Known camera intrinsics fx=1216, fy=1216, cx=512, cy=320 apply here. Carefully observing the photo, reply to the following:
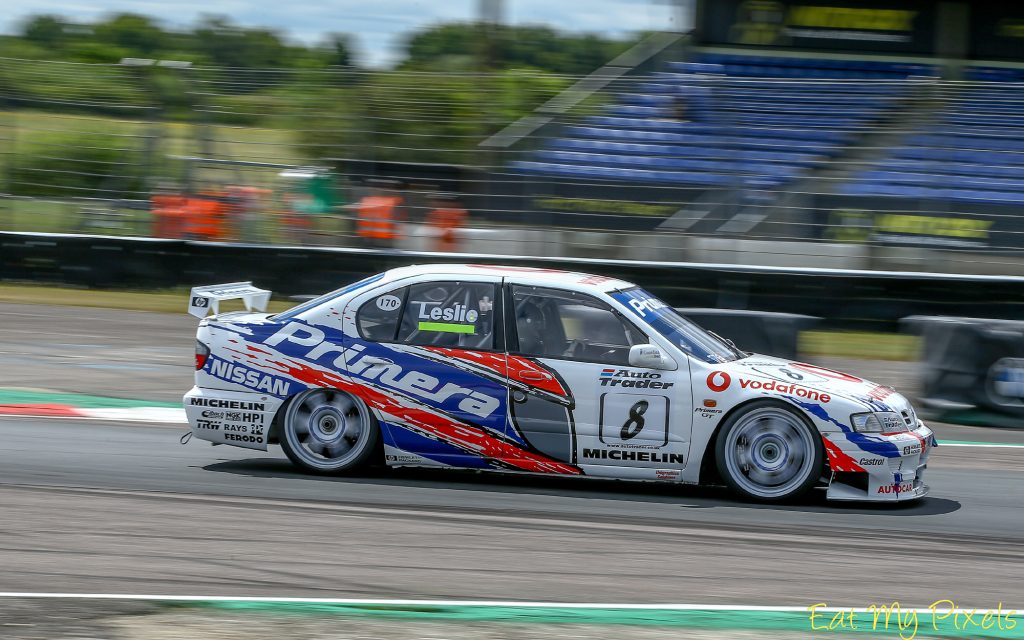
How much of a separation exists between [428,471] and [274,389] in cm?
112

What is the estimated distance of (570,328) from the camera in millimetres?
7301

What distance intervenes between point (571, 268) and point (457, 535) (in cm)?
1029

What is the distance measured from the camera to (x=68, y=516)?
641cm

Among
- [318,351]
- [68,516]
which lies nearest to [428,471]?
[318,351]

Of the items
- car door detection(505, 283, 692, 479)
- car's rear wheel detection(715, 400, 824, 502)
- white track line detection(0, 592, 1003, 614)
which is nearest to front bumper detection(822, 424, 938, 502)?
car's rear wheel detection(715, 400, 824, 502)

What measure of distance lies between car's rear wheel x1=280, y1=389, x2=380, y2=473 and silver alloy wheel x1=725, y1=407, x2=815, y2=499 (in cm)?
216

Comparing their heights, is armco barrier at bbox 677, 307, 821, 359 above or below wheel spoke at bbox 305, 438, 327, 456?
above

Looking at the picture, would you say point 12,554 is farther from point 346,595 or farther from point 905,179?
point 905,179

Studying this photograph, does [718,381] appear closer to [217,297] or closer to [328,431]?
[328,431]

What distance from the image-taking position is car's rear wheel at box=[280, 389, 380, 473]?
7.41 meters

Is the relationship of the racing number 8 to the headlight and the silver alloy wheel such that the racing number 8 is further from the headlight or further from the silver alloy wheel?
the headlight

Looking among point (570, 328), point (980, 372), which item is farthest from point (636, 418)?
point (980, 372)

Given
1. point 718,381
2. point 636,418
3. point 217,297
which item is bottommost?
point 636,418

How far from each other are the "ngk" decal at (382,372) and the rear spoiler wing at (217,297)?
523 mm
